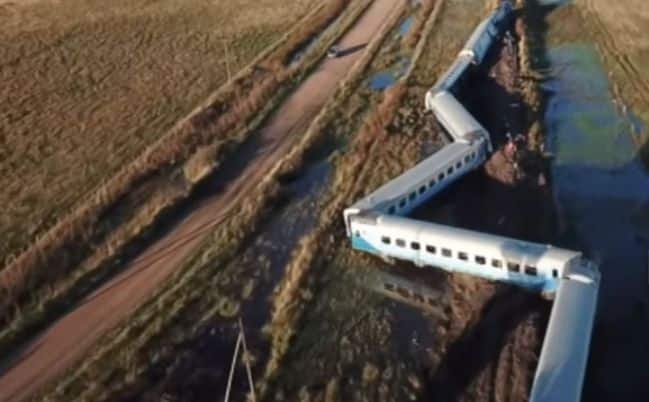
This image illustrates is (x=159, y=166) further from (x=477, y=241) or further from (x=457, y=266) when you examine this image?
(x=477, y=241)

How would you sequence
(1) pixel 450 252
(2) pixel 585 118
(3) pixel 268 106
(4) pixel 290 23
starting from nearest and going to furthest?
(1) pixel 450 252
(2) pixel 585 118
(3) pixel 268 106
(4) pixel 290 23

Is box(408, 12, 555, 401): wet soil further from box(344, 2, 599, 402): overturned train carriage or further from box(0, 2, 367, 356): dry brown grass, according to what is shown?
box(0, 2, 367, 356): dry brown grass

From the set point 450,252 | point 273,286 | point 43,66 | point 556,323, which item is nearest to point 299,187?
point 273,286

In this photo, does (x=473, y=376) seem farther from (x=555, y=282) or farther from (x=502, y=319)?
(x=555, y=282)

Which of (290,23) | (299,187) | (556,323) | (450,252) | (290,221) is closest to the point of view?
(556,323)

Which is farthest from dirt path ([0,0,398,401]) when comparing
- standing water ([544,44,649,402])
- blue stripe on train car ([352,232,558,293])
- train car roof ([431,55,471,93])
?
standing water ([544,44,649,402])

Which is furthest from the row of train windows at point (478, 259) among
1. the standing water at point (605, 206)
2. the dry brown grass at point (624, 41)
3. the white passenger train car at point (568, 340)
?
the dry brown grass at point (624, 41)

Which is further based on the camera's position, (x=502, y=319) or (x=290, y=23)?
(x=290, y=23)

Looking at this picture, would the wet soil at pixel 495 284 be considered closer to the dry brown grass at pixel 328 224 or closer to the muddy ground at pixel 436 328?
the muddy ground at pixel 436 328
